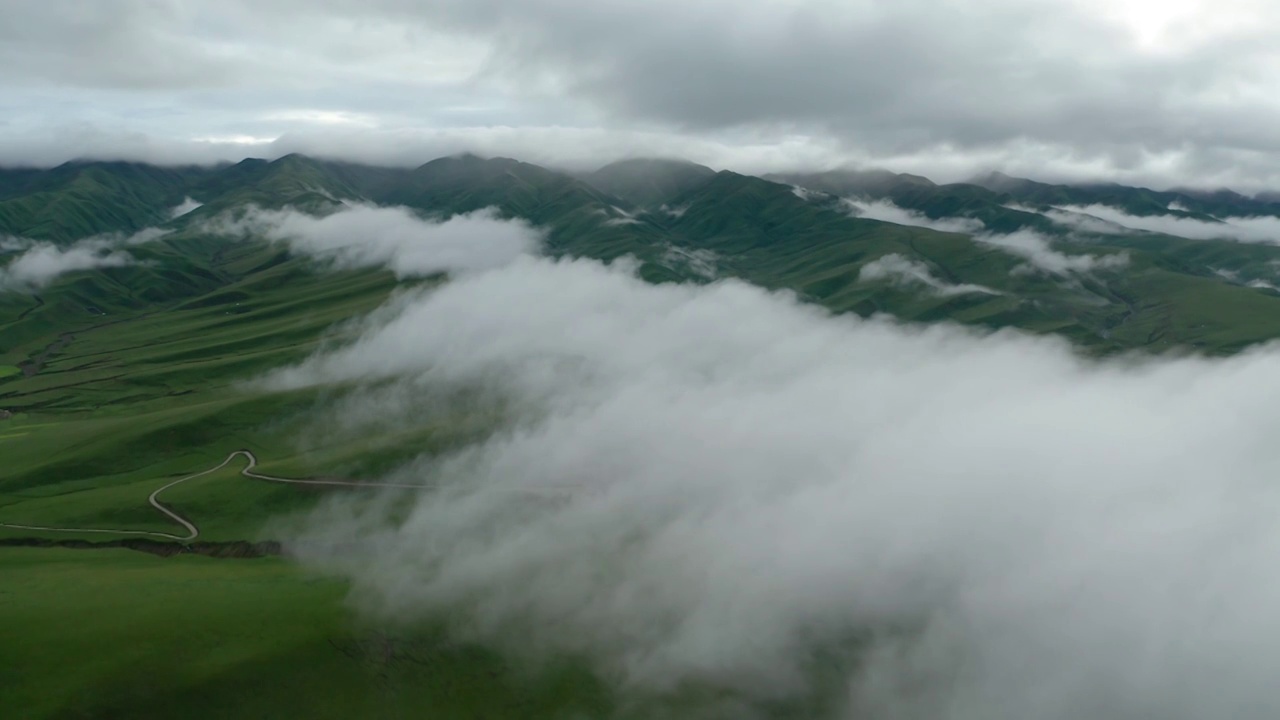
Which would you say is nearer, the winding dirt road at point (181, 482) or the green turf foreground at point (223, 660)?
the green turf foreground at point (223, 660)

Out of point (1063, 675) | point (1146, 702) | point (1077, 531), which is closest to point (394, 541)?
point (1063, 675)

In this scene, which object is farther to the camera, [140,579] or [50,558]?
[50,558]

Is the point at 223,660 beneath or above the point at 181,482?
beneath

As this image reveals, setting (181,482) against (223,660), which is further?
(181,482)

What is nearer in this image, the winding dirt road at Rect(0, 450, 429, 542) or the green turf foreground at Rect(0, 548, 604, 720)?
the green turf foreground at Rect(0, 548, 604, 720)

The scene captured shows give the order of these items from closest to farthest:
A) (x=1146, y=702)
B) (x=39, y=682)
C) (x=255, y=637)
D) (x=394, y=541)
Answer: (x=39, y=682) < (x=255, y=637) < (x=1146, y=702) < (x=394, y=541)

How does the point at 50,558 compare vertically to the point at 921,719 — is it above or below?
above

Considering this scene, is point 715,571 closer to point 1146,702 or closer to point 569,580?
point 569,580

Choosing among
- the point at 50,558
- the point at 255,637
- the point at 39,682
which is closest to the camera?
the point at 39,682
